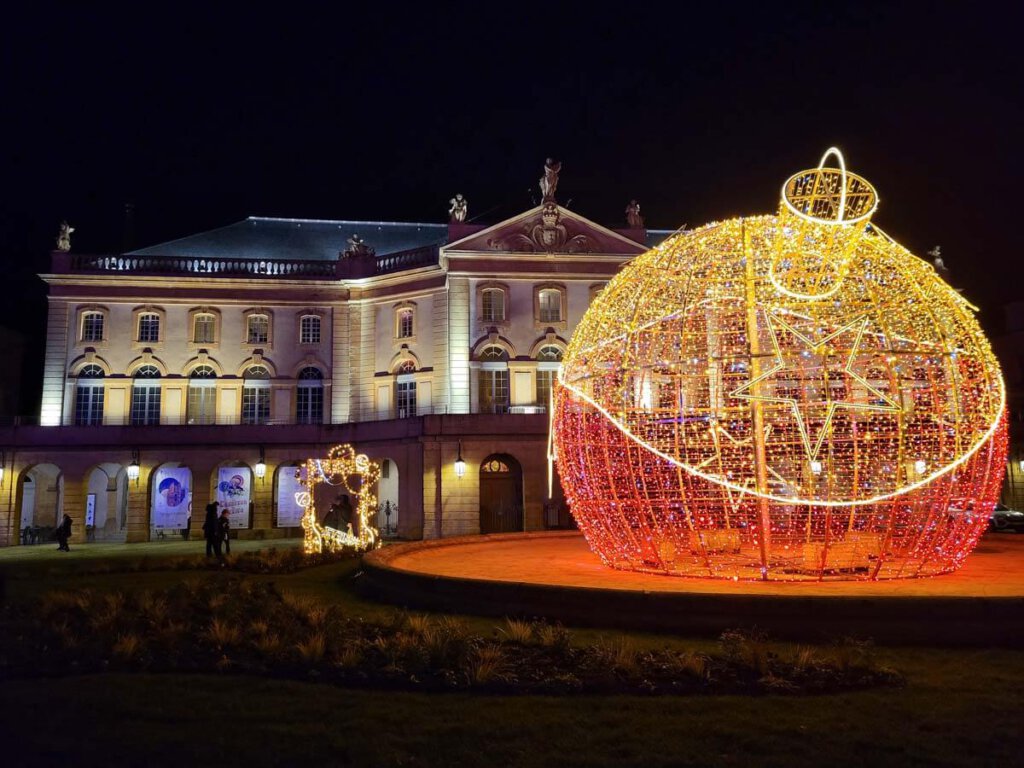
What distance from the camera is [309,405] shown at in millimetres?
41219

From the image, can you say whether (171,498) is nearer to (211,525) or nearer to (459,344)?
(459,344)

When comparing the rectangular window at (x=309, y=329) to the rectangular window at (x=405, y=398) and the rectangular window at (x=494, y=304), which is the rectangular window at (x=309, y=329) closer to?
the rectangular window at (x=405, y=398)

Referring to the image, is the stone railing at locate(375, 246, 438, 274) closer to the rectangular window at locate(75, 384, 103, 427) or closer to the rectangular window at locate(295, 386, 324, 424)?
the rectangular window at locate(295, 386, 324, 424)

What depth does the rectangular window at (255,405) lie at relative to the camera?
1606 inches

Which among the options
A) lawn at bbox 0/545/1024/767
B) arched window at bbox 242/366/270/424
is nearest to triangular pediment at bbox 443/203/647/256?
arched window at bbox 242/366/270/424

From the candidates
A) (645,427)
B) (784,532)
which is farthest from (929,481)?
(645,427)

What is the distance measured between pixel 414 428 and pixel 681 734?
27948mm

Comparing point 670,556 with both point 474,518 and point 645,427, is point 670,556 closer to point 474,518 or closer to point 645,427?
point 645,427

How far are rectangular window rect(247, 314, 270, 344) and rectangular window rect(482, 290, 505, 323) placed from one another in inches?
447

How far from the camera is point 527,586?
1178 centimetres

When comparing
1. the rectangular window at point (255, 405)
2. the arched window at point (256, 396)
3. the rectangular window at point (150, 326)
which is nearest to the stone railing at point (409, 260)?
the arched window at point (256, 396)

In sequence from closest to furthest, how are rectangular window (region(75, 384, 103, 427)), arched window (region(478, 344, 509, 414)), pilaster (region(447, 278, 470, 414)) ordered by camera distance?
pilaster (region(447, 278, 470, 414)) → arched window (region(478, 344, 509, 414)) → rectangular window (region(75, 384, 103, 427))

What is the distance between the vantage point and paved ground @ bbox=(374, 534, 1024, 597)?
11219 millimetres

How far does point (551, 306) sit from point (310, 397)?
41.9 ft
